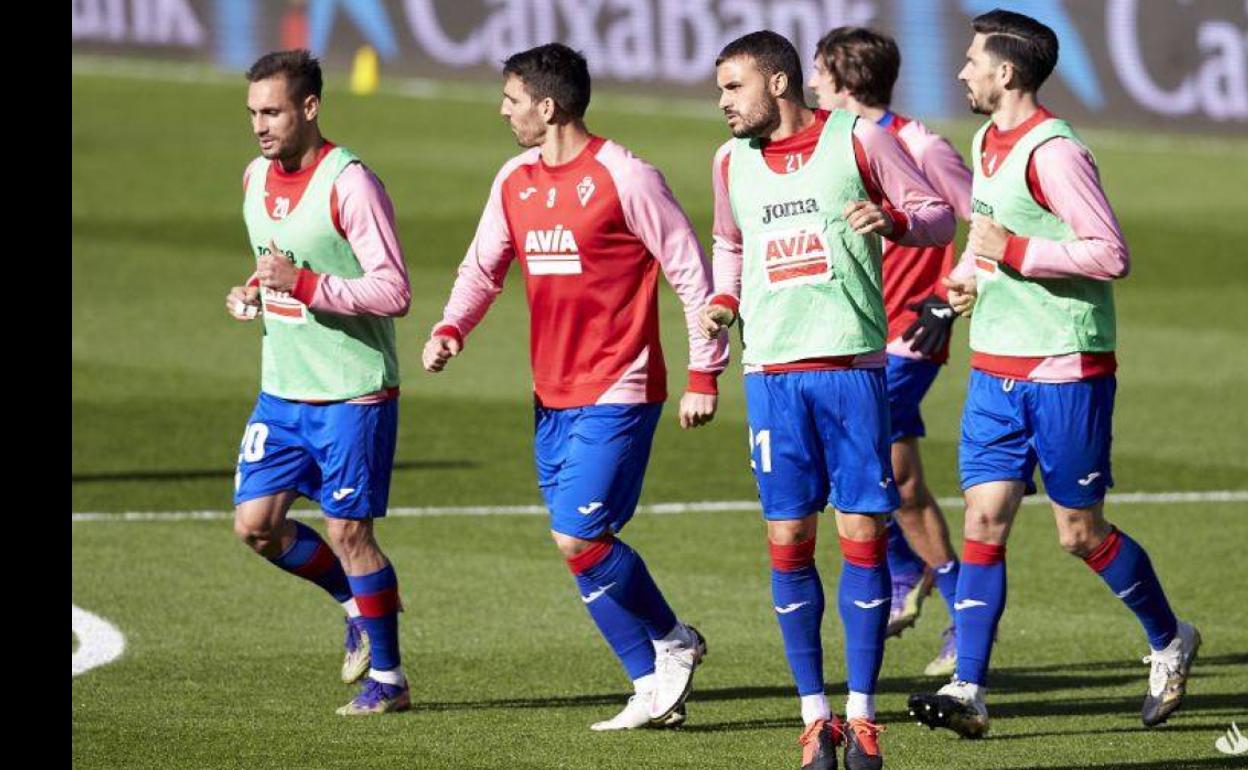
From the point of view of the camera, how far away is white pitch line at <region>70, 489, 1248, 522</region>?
38.5 feet

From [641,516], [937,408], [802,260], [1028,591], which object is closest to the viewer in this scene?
[802,260]

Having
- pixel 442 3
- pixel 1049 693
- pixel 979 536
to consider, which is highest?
pixel 442 3

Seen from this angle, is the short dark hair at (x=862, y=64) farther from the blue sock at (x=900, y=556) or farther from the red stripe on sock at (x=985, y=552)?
the red stripe on sock at (x=985, y=552)

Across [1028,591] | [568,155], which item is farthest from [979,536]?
[1028,591]

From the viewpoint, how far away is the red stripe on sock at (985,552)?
7.52 meters

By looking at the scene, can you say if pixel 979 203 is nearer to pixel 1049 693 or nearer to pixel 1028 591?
pixel 1049 693

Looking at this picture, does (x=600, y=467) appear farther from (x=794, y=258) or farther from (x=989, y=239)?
(x=989, y=239)

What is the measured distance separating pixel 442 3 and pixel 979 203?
26573 millimetres

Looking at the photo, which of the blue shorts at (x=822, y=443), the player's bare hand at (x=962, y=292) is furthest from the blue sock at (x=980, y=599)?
the player's bare hand at (x=962, y=292)

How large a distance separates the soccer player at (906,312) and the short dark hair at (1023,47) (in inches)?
46.9

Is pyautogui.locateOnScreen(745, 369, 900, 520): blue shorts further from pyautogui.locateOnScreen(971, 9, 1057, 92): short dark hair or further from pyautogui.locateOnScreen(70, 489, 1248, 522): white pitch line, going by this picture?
pyautogui.locateOnScreen(70, 489, 1248, 522): white pitch line

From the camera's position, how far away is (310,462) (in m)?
8.07

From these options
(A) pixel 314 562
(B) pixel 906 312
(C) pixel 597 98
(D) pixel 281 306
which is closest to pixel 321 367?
(D) pixel 281 306

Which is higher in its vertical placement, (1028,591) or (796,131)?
(796,131)
